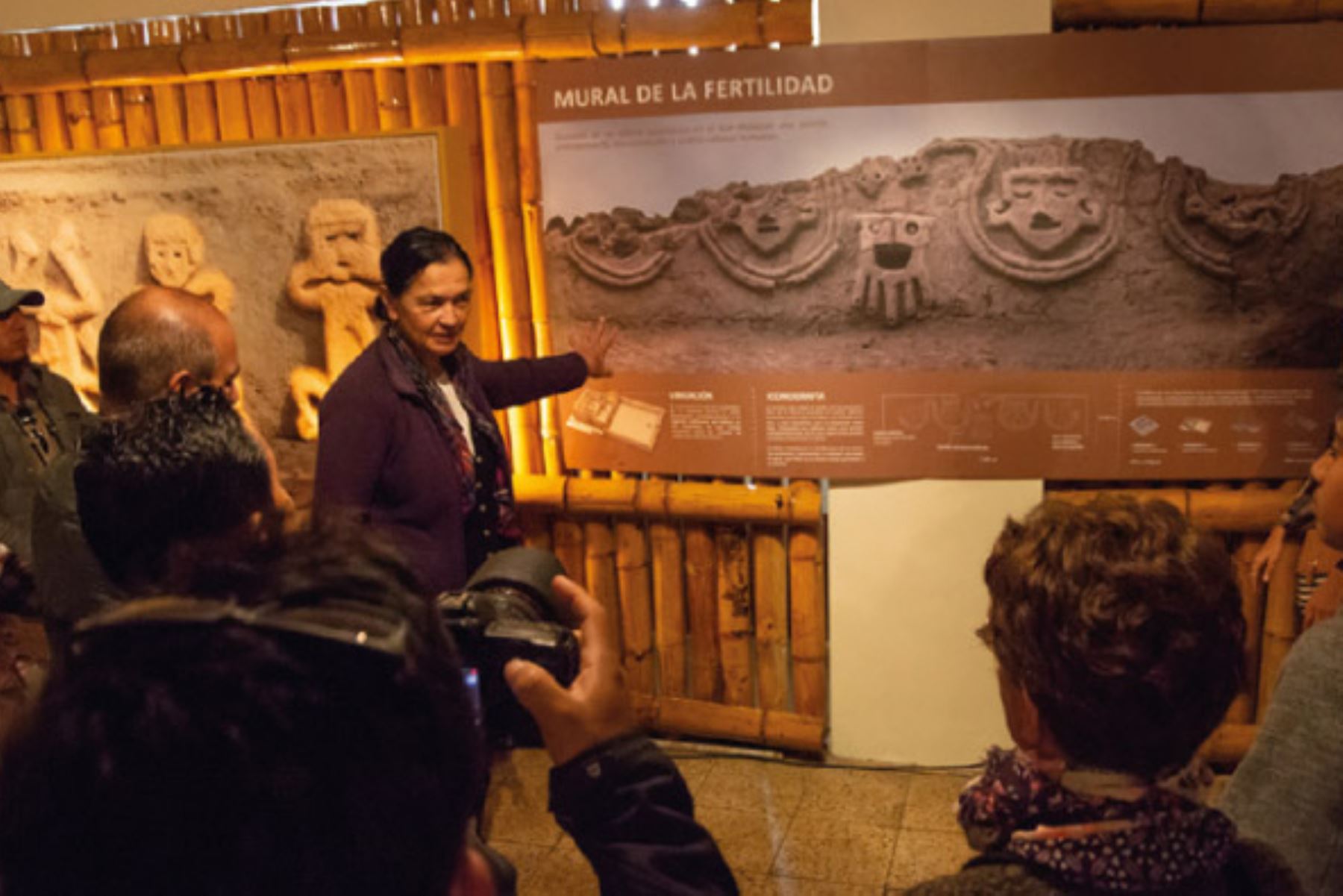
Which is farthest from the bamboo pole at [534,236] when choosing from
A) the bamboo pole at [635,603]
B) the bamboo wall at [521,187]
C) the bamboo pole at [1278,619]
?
the bamboo pole at [1278,619]

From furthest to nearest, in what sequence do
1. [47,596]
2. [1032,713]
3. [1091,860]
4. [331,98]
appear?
[331,98] → [47,596] → [1032,713] → [1091,860]

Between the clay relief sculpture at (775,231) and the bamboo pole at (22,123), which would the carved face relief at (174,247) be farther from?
the clay relief sculpture at (775,231)

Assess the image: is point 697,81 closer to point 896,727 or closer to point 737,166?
point 737,166

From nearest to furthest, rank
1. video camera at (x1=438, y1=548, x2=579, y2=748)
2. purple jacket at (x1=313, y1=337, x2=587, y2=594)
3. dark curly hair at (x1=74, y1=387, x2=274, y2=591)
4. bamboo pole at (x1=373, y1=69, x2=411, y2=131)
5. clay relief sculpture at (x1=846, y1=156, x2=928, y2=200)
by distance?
video camera at (x1=438, y1=548, x2=579, y2=748) → dark curly hair at (x1=74, y1=387, x2=274, y2=591) → purple jacket at (x1=313, y1=337, x2=587, y2=594) → clay relief sculpture at (x1=846, y1=156, x2=928, y2=200) → bamboo pole at (x1=373, y1=69, x2=411, y2=131)

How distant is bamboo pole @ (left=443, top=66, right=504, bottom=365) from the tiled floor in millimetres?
1679

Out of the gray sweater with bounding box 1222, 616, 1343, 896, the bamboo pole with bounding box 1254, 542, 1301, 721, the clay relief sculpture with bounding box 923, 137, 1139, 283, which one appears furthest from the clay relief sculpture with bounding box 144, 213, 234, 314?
the bamboo pole with bounding box 1254, 542, 1301, 721

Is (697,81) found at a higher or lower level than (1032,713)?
higher

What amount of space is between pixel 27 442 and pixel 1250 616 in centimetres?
403

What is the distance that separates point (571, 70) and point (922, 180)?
1.24 metres

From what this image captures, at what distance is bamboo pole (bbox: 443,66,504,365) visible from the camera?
387 cm

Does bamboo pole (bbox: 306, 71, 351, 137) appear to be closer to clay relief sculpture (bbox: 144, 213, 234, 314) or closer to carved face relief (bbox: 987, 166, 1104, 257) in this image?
clay relief sculpture (bbox: 144, 213, 234, 314)

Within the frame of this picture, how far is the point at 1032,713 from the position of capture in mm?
1217

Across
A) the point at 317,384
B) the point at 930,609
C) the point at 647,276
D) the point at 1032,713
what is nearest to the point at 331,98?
the point at 317,384

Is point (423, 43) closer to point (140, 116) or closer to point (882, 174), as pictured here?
point (140, 116)
